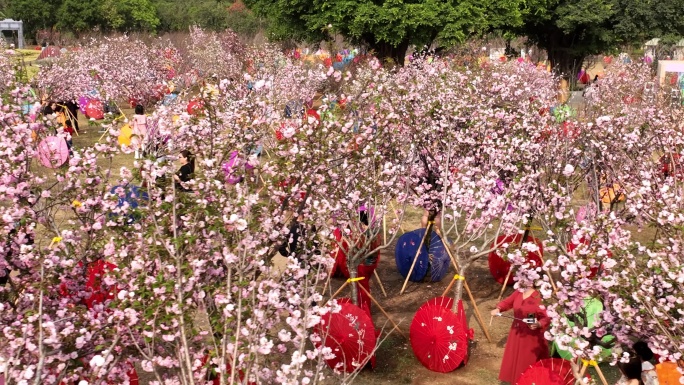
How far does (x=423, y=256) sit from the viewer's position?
39.6 feet

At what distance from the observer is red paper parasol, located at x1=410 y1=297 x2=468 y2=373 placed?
29.2ft

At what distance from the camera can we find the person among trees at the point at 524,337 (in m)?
7.80

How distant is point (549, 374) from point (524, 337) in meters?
0.98

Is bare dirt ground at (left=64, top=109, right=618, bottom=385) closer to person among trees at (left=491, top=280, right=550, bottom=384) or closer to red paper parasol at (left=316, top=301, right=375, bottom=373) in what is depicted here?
red paper parasol at (left=316, top=301, right=375, bottom=373)

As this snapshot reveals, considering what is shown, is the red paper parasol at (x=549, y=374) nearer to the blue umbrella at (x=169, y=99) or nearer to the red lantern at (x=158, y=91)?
the blue umbrella at (x=169, y=99)

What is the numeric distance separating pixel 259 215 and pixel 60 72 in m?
20.7

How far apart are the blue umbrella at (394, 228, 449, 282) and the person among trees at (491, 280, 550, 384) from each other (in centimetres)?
386

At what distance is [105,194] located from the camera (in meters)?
6.40

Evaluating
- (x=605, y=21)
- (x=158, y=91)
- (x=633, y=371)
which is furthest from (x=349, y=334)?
A: (x=605, y=21)

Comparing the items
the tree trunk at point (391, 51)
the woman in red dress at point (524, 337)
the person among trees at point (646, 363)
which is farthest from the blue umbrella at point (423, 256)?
the tree trunk at point (391, 51)

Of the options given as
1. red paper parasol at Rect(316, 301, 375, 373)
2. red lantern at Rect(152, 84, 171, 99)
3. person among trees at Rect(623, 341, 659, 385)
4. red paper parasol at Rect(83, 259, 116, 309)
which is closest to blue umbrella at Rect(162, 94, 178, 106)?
red lantern at Rect(152, 84, 171, 99)

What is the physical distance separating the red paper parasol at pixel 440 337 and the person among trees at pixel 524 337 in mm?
831

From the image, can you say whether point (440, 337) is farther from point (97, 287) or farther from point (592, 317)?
point (97, 287)

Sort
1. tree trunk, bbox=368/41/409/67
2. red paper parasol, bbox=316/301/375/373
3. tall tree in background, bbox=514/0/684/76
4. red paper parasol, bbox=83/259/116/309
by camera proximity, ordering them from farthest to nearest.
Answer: tall tree in background, bbox=514/0/684/76
tree trunk, bbox=368/41/409/67
red paper parasol, bbox=316/301/375/373
red paper parasol, bbox=83/259/116/309
